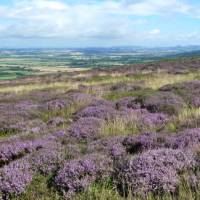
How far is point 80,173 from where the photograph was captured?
249 inches

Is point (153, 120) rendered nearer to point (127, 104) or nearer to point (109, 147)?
point (127, 104)

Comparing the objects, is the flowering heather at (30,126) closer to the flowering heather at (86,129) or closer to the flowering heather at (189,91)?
the flowering heather at (86,129)

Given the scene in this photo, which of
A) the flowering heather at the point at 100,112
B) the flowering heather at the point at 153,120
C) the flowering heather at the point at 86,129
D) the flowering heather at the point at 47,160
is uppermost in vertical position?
the flowering heather at the point at 47,160

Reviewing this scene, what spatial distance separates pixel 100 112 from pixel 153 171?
6.44 m

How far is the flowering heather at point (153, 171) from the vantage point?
571cm

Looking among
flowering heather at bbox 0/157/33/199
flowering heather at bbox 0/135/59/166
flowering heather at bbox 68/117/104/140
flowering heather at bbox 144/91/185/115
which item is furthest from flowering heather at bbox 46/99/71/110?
flowering heather at bbox 0/157/33/199

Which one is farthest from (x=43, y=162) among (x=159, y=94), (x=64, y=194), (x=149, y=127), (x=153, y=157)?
(x=159, y=94)

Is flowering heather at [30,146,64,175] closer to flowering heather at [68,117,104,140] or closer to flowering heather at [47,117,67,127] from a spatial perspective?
flowering heather at [68,117,104,140]

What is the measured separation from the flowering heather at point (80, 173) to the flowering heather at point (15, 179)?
1.62 feet

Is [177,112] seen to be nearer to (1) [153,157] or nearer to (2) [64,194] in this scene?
(1) [153,157]

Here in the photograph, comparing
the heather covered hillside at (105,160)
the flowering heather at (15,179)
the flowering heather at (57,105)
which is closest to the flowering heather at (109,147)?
the heather covered hillside at (105,160)

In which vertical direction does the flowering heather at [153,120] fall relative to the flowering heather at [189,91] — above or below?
above

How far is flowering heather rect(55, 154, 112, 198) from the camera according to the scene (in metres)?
6.09

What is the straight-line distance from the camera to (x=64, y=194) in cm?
593
